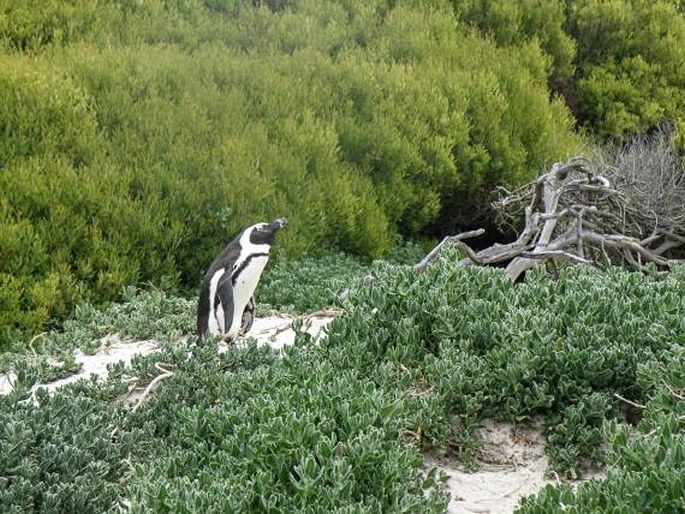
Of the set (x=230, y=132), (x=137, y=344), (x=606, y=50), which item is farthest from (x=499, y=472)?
(x=606, y=50)

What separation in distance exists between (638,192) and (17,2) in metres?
7.14

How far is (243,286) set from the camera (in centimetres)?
461

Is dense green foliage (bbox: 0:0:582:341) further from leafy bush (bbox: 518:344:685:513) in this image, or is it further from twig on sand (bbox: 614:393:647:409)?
leafy bush (bbox: 518:344:685:513)

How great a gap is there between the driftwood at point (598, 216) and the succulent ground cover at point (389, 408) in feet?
7.59

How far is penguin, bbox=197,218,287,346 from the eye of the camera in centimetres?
448

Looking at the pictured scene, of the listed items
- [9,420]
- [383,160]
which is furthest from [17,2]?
[9,420]

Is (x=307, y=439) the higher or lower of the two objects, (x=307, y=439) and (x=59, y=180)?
the higher

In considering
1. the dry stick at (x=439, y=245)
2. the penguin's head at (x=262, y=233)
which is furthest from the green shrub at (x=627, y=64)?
the penguin's head at (x=262, y=233)

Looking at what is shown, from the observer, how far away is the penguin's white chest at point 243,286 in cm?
457

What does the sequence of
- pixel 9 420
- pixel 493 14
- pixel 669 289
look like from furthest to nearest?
pixel 493 14
pixel 669 289
pixel 9 420

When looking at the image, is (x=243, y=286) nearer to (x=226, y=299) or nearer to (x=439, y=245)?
(x=226, y=299)

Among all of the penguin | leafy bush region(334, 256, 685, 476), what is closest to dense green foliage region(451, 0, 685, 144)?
the penguin

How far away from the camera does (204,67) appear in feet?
29.2

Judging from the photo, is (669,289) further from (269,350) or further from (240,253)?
(240,253)
